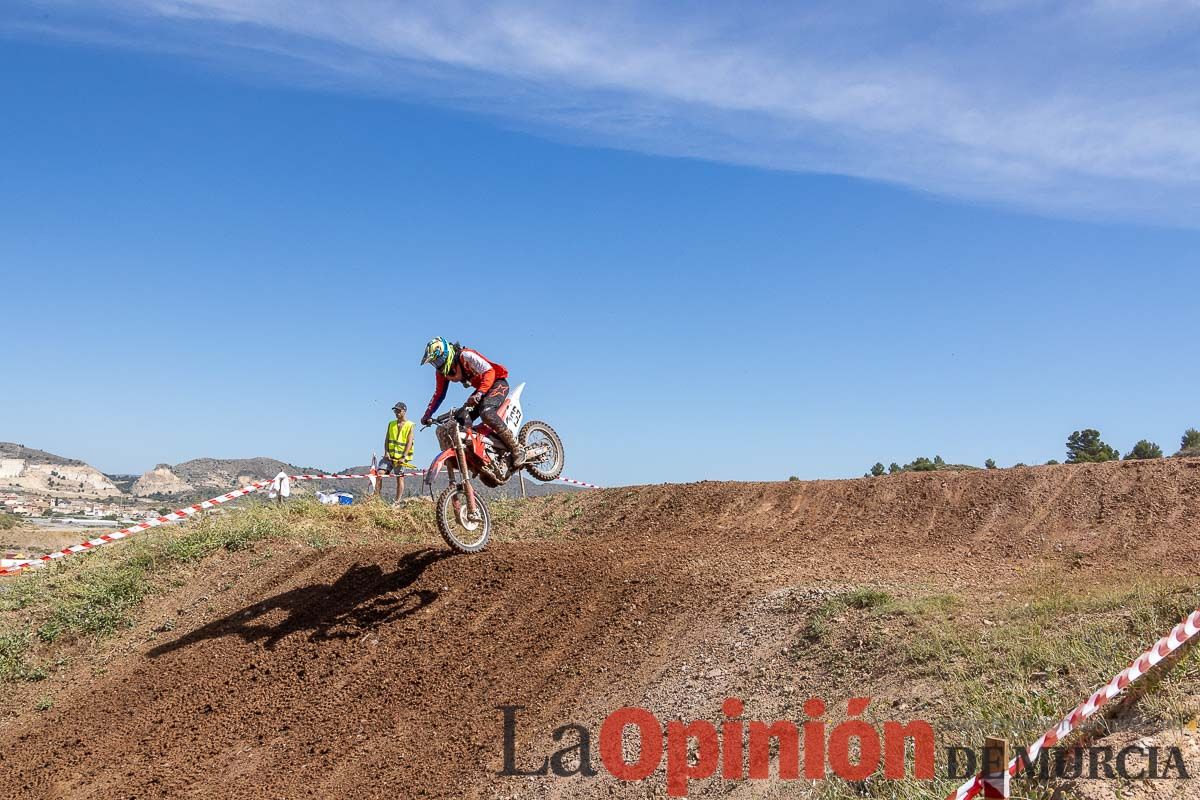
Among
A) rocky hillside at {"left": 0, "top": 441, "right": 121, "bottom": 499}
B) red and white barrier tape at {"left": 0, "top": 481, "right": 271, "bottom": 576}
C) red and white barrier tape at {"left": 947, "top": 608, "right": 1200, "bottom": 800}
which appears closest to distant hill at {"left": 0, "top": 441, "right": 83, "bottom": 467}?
rocky hillside at {"left": 0, "top": 441, "right": 121, "bottom": 499}

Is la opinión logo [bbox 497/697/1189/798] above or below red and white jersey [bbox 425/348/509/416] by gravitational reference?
below

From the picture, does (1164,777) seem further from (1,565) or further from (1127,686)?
(1,565)

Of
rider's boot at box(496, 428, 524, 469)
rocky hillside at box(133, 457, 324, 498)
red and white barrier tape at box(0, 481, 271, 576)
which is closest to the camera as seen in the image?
rider's boot at box(496, 428, 524, 469)

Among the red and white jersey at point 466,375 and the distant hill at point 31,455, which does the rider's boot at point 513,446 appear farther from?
the distant hill at point 31,455

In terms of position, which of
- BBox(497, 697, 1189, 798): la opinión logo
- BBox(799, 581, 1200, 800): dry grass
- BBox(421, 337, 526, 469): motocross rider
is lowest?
BBox(497, 697, 1189, 798): la opinión logo

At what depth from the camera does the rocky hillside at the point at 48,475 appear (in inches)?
2566

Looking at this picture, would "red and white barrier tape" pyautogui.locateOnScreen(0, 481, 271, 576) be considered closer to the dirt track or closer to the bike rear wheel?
the dirt track

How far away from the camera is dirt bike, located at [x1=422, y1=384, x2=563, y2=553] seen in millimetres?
10344

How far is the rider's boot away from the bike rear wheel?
2.35 ft

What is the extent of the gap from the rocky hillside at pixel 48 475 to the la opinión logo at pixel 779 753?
2596 inches

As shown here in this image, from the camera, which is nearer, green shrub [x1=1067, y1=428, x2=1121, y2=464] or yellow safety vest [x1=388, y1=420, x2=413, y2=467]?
yellow safety vest [x1=388, y1=420, x2=413, y2=467]

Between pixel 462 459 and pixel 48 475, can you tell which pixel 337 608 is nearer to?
pixel 462 459

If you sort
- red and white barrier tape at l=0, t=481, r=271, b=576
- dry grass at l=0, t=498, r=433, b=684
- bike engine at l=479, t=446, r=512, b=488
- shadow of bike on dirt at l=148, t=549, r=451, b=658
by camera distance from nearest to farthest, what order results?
shadow of bike on dirt at l=148, t=549, r=451, b=658
bike engine at l=479, t=446, r=512, b=488
dry grass at l=0, t=498, r=433, b=684
red and white barrier tape at l=0, t=481, r=271, b=576

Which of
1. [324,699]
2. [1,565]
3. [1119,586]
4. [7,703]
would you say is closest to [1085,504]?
[1119,586]
